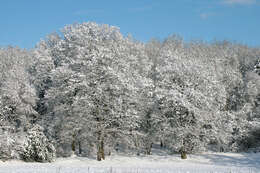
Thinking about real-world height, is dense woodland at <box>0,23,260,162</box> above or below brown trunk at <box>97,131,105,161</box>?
above

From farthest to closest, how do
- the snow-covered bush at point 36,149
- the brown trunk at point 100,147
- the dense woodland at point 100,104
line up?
the brown trunk at point 100,147, the dense woodland at point 100,104, the snow-covered bush at point 36,149

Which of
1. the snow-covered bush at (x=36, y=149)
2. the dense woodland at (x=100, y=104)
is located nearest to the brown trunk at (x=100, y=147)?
the dense woodland at (x=100, y=104)

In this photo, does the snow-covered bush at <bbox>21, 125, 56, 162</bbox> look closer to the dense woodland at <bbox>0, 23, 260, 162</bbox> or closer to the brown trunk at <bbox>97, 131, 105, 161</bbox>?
the dense woodland at <bbox>0, 23, 260, 162</bbox>

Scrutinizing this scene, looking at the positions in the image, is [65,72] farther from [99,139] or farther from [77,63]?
[99,139]

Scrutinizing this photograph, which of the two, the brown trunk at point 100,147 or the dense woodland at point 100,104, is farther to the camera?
the brown trunk at point 100,147

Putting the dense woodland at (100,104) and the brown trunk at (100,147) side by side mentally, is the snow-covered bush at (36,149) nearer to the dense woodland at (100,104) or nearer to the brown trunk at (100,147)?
the dense woodland at (100,104)

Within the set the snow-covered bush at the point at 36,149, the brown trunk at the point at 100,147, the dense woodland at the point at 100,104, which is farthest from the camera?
the brown trunk at the point at 100,147

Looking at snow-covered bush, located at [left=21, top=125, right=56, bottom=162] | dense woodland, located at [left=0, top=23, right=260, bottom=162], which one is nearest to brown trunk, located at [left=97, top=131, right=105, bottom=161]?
dense woodland, located at [left=0, top=23, right=260, bottom=162]

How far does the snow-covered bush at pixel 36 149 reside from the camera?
102 ft

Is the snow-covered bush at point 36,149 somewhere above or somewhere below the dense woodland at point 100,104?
below

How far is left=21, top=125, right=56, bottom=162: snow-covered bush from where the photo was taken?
31156mm

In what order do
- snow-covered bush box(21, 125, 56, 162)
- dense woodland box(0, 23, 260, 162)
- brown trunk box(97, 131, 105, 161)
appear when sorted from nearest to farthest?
snow-covered bush box(21, 125, 56, 162) → dense woodland box(0, 23, 260, 162) → brown trunk box(97, 131, 105, 161)

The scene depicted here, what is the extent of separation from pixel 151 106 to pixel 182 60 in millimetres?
5706

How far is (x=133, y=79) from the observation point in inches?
1314
